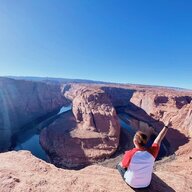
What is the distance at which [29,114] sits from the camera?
6469 centimetres

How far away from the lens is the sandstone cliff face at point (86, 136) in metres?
31.3

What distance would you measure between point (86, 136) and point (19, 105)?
33.2m

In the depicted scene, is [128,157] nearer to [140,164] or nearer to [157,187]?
[140,164]

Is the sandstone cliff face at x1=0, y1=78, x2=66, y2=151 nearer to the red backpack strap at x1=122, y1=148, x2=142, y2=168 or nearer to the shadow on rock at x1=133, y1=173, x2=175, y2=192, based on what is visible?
the shadow on rock at x1=133, y1=173, x2=175, y2=192

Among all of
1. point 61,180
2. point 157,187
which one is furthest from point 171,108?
point 61,180

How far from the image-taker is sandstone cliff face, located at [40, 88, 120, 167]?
3132cm

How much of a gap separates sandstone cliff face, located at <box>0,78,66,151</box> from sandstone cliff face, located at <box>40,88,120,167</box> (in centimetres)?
994

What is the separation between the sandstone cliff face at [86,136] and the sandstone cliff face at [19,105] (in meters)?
9.94

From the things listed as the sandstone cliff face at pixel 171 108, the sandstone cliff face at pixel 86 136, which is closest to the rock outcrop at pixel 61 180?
the sandstone cliff face at pixel 86 136

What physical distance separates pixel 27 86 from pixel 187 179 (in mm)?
69202

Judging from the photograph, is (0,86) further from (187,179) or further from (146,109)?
(187,179)

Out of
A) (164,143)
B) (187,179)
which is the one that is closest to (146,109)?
(164,143)

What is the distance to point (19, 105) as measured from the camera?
204 ft

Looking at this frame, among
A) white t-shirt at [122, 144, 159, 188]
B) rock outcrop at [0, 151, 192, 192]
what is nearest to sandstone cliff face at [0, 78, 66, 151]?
rock outcrop at [0, 151, 192, 192]
